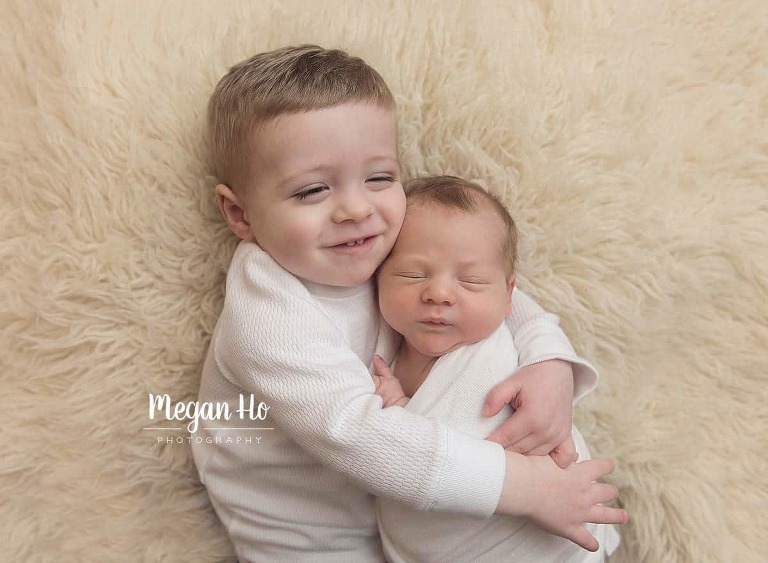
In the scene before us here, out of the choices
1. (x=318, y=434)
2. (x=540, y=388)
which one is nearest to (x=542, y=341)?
(x=540, y=388)

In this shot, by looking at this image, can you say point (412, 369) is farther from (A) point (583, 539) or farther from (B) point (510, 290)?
(A) point (583, 539)

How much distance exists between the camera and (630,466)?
1314mm

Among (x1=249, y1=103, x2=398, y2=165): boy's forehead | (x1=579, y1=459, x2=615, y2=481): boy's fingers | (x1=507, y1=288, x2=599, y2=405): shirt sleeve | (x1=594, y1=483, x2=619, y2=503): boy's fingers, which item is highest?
(x1=249, y1=103, x2=398, y2=165): boy's forehead

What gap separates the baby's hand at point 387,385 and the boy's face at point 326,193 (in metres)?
0.16

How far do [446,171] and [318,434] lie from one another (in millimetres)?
555

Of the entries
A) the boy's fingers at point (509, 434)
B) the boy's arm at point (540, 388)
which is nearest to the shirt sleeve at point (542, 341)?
the boy's arm at point (540, 388)

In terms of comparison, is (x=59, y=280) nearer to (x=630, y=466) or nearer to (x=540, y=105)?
(x=540, y=105)

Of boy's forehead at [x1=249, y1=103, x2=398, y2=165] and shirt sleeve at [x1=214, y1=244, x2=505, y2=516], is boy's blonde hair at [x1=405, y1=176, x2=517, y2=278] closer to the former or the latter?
boy's forehead at [x1=249, y1=103, x2=398, y2=165]

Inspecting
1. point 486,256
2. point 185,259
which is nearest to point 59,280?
point 185,259

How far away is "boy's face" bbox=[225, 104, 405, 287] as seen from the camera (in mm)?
1117

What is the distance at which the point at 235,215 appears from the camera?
1235mm

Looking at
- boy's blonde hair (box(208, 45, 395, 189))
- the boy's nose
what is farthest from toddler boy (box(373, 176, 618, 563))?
boy's blonde hair (box(208, 45, 395, 189))

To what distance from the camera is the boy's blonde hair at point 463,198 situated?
1195 mm

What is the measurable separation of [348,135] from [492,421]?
0.52m
